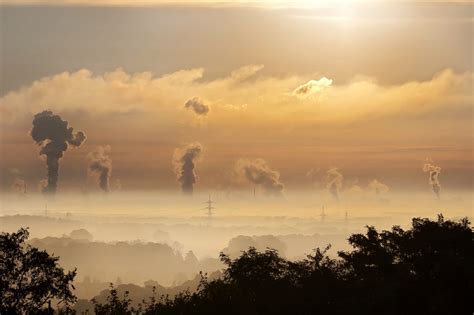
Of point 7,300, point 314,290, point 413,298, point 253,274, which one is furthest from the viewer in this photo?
point 253,274

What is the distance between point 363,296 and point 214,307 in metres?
18.4

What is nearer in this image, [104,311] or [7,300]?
[7,300]

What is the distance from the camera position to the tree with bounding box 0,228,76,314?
77375 millimetres

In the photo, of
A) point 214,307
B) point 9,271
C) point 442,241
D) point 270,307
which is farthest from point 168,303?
point 442,241

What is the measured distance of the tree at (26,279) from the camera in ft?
254

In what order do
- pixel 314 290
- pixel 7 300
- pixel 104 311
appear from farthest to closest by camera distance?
1. pixel 314 290
2. pixel 104 311
3. pixel 7 300

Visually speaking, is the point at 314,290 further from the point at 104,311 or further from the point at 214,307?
the point at 104,311

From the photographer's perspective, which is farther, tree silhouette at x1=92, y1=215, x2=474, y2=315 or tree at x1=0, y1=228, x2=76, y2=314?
tree silhouette at x1=92, y1=215, x2=474, y2=315

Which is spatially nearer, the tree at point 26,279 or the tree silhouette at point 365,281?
the tree at point 26,279

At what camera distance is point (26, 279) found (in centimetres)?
8012

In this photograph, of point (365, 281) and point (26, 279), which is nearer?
point (26, 279)

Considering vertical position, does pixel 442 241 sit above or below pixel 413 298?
above

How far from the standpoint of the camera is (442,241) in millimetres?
101125

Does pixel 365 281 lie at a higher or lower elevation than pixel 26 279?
lower
